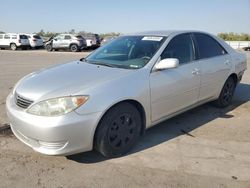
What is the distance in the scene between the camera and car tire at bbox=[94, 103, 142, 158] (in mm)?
3454


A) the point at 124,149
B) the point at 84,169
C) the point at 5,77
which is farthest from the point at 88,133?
the point at 5,77

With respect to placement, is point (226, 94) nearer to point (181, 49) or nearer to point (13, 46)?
point (181, 49)

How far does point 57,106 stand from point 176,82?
6.00 feet

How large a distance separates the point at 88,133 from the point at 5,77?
7.26m

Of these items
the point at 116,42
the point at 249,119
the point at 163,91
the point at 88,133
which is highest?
the point at 116,42

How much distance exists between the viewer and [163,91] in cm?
404

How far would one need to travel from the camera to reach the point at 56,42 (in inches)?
1062

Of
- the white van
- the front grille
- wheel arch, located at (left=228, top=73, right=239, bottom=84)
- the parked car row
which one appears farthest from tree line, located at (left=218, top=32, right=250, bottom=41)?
the front grille

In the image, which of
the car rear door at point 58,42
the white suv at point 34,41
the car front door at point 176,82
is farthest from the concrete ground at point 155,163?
the white suv at point 34,41

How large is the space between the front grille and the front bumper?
7 centimetres

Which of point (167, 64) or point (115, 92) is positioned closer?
point (115, 92)

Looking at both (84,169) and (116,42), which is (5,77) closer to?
(116,42)

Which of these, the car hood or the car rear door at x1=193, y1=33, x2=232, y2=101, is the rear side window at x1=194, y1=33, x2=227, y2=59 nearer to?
the car rear door at x1=193, y1=33, x2=232, y2=101

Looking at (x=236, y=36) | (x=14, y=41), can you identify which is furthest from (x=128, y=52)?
(x=236, y=36)
